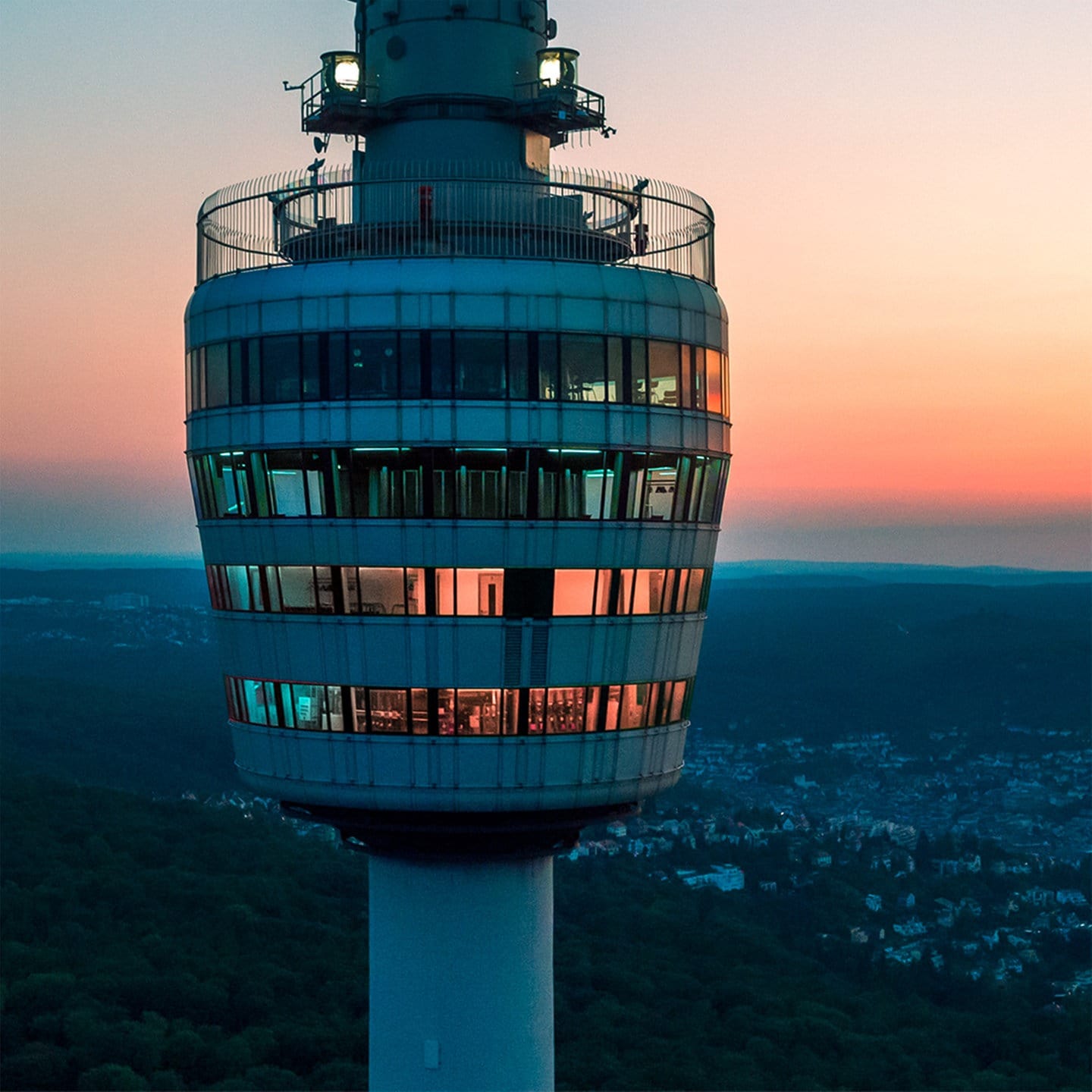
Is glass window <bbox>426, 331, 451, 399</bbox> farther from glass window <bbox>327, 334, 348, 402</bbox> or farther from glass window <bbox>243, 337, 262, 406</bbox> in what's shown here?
glass window <bbox>243, 337, 262, 406</bbox>

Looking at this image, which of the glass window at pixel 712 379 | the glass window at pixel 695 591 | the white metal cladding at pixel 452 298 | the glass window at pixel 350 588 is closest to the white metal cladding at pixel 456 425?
the glass window at pixel 712 379

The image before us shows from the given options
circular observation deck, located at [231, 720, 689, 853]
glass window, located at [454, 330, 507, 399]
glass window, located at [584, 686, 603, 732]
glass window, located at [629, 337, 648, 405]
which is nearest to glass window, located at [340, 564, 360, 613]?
circular observation deck, located at [231, 720, 689, 853]

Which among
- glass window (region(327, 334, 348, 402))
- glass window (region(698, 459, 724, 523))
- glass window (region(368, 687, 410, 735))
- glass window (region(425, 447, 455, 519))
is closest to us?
glass window (region(425, 447, 455, 519))

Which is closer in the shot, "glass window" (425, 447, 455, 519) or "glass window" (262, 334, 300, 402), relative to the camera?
"glass window" (425, 447, 455, 519)

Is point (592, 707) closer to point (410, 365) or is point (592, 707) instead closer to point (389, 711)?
point (389, 711)

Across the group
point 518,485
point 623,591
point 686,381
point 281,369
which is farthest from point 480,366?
point 623,591

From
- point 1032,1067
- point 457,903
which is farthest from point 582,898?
point 457,903
